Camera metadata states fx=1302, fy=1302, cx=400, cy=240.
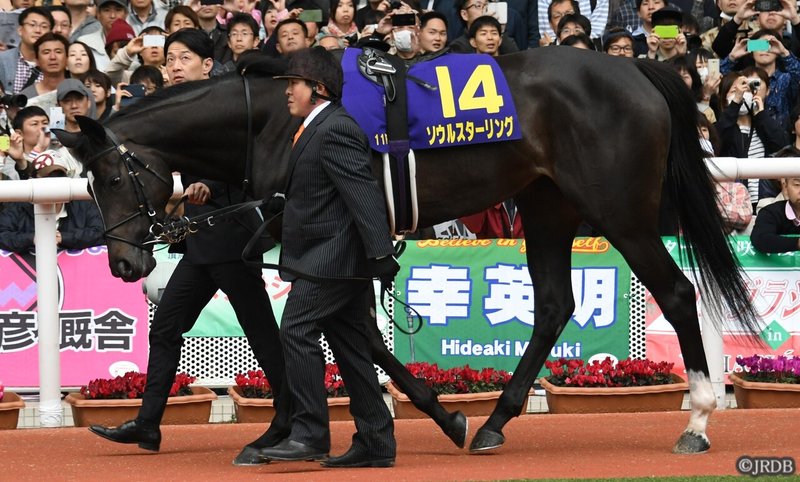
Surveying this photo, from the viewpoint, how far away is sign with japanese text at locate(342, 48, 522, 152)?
5879 mm

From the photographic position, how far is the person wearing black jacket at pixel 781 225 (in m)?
7.96

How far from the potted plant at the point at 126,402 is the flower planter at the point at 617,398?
1.96 meters

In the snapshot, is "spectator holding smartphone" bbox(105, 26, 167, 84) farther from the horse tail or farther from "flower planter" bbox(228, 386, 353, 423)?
the horse tail

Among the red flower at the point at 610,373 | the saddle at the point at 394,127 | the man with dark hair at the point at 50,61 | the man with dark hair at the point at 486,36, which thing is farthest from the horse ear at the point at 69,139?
the man with dark hair at the point at 486,36

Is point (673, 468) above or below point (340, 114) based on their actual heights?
below

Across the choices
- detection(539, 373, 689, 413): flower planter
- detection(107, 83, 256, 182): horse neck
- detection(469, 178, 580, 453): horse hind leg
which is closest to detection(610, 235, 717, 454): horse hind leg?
detection(469, 178, 580, 453): horse hind leg

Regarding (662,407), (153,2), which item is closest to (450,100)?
(662,407)

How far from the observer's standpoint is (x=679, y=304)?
20.3ft

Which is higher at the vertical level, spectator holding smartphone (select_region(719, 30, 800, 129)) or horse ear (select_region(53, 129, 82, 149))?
spectator holding smartphone (select_region(719, 30, 800, 129))

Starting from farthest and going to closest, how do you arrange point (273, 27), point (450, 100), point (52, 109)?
point (273, 27), point (52, 109), point (450, 100)

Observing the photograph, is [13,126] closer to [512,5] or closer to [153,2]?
[153,2]

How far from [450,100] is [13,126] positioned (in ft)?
15.7

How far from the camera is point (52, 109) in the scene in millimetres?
9422

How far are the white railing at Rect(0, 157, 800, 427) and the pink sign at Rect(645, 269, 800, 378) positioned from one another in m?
0.94
